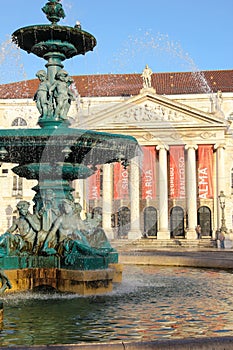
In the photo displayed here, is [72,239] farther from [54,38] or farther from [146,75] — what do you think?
[146,75]

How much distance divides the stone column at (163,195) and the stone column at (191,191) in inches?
80.2

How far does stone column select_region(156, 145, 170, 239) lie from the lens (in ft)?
159

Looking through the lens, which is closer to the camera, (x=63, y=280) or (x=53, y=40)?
(x=63, y=280)

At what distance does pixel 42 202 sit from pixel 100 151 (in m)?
1.60

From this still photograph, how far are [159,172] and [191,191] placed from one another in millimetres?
3507

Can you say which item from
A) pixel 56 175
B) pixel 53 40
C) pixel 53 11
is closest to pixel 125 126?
pixel 53 11

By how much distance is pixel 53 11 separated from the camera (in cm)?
1212

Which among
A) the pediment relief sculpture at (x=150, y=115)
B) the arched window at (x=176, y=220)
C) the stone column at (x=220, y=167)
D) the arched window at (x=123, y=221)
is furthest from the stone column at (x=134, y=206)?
the stone column at (x=220, y=167)

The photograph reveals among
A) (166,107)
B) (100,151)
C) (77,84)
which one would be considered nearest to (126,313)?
(100,151)

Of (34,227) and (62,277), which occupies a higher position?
(34,227)

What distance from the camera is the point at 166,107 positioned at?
5150 cm

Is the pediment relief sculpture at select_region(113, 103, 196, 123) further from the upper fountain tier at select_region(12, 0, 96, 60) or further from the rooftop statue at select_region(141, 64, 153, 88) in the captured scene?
the upper fountain tier at select_region(12, 0, 96, 60)

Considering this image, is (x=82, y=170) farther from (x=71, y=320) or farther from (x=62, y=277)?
(x=71, y=320)

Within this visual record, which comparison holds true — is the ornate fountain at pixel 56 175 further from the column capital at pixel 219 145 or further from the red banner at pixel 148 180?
the column capital at pixel 219 145
